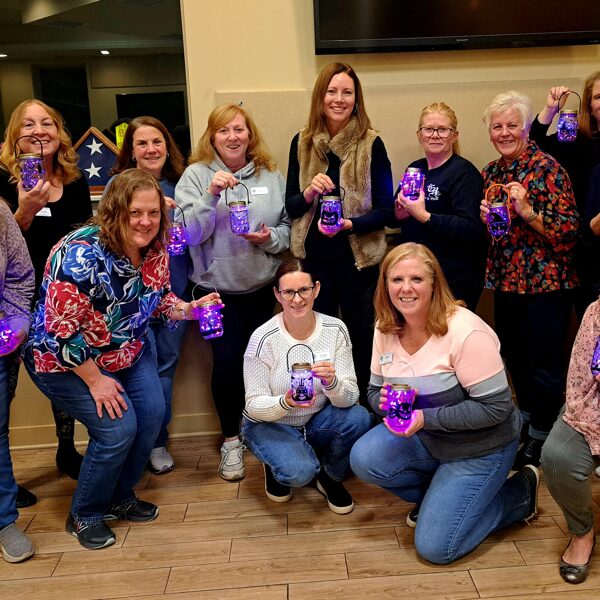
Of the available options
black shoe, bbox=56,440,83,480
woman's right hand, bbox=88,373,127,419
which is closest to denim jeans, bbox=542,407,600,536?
woman's right hand, bbox=88,373,127,419

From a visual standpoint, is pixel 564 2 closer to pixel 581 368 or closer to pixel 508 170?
pixel 508 170

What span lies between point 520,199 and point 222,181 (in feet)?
3.66

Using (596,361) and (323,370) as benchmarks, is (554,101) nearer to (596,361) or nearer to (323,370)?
(596,361)

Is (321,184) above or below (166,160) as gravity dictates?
below

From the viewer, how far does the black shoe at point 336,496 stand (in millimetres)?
2484

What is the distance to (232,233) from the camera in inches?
108

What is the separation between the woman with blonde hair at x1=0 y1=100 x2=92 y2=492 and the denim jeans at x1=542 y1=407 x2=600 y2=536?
6.32ft

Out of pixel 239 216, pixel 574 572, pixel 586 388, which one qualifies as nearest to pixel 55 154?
pixel 239 216

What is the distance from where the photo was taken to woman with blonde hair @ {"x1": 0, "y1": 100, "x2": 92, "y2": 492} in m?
2.55

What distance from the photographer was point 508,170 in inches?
102

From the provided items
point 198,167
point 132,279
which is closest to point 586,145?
point 198,167

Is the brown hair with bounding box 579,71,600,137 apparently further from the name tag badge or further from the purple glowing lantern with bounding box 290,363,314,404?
the purple glowing lantern with bounding box 290,363,314,404

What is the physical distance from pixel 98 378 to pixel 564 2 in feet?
8.37

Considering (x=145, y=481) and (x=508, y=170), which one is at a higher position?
(x=508, y=170)
